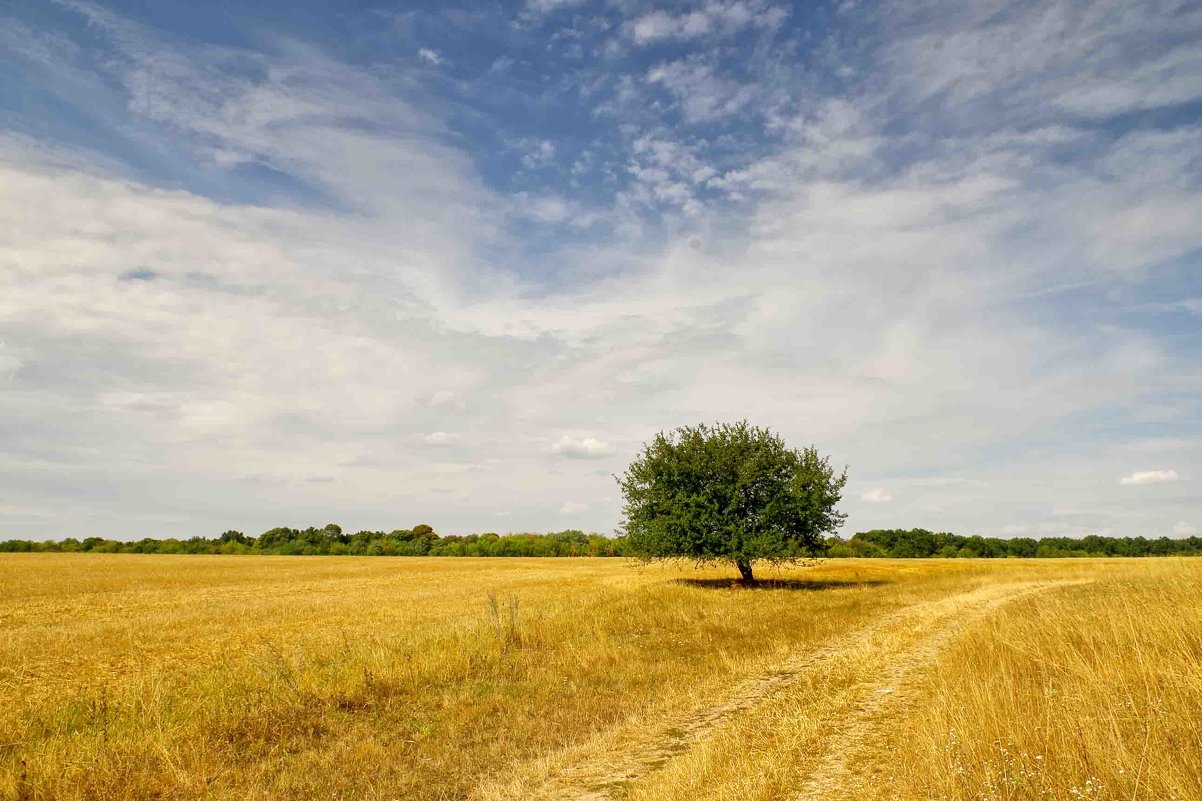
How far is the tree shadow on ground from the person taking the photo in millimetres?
35531

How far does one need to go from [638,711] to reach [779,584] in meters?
29.1

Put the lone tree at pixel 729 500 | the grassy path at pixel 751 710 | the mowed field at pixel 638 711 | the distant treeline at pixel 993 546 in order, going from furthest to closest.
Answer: the distant treeline at pixel 993 546 → the lone tree at pixel 729 500 → the grassy path at pixel 751 710 → the mowed field at pixel 638 711

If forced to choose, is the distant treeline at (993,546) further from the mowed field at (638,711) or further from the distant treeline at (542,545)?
the mowed field at (638,711)

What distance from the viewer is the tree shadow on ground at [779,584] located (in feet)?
117

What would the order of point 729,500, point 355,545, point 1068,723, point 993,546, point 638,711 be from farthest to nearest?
1. point 355,545
2. point 993,546
3. point 729,500
4. point 638,711
5. point 1068,723

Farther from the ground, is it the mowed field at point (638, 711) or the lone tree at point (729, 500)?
the lone tree at point (729, 500)

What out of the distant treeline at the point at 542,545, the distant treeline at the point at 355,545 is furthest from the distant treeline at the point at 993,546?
the distant treeline at the point at 355,545

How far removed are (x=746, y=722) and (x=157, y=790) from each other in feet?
27.3

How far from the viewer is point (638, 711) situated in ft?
36.9

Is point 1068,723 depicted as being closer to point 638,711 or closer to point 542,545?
point 638,711

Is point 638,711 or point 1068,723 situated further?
point 638,711

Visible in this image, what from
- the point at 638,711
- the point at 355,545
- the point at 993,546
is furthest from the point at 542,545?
the point at 638,711

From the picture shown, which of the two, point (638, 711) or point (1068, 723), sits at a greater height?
point (1068, 723)

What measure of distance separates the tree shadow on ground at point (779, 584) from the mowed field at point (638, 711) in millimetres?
14381
